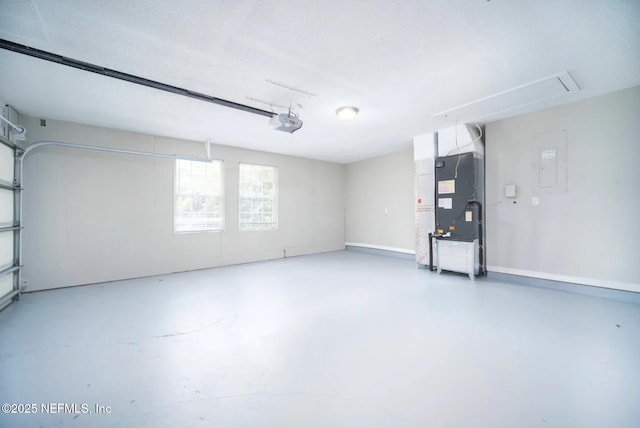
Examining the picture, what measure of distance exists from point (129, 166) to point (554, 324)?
654cm

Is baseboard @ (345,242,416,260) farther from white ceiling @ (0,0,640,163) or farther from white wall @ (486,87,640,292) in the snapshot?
white ceiling @ (0,0,640,163)

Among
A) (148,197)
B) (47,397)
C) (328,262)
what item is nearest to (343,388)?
(47,397)

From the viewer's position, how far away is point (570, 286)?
379 cm

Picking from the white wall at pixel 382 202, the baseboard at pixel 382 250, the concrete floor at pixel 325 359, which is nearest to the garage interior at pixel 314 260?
the concrete floor at pixel 325 359

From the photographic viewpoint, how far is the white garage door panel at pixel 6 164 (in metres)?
3.36

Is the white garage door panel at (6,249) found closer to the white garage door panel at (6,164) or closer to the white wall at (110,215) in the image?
the white wall at (110,215)

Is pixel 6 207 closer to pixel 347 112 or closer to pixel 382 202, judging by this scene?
pixel 347 112

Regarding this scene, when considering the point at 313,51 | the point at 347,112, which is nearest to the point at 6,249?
the point at 313,51

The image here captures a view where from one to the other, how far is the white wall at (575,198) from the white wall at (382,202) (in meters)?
1.98

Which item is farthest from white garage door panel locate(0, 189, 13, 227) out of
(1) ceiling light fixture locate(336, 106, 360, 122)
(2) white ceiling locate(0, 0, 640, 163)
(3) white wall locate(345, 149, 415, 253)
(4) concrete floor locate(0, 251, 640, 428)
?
(3) white wall locate(345, 149, 415, 253)

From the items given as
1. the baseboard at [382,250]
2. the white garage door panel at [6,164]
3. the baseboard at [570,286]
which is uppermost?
the white garage door panel at [6,164]

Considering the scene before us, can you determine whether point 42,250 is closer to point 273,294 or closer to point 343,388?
point 273,294

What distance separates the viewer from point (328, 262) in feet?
20.2

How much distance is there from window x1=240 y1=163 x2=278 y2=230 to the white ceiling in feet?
7.70
